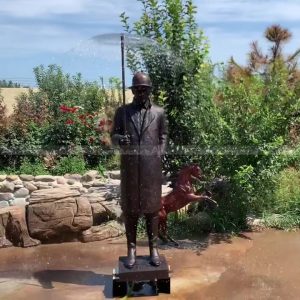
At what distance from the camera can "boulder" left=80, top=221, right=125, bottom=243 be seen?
667cm

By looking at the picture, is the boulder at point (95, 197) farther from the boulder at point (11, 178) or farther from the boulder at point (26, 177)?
the boulder at point (11, 178)

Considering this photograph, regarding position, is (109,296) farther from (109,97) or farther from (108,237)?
(109,97)

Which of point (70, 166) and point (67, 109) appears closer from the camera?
point (70, 166)

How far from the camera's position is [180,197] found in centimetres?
612

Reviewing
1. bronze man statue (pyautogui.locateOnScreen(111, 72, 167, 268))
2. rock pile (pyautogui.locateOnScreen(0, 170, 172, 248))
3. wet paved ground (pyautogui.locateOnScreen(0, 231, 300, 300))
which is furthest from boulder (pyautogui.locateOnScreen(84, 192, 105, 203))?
bronze man statue (pyautogui.locateOnScreen(111, 72, 167, 268))

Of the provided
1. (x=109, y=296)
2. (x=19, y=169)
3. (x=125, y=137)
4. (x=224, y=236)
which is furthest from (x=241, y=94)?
(x=19, y=169)

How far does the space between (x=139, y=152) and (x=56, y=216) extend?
2.39 metres

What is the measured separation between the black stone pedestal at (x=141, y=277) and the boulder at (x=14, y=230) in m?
2.12

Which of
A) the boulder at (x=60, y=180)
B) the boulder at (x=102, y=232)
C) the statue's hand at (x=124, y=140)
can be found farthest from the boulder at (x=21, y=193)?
the statue's hand at (x=124, y=140)

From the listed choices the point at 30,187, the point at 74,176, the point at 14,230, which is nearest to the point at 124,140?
the point at 14,230

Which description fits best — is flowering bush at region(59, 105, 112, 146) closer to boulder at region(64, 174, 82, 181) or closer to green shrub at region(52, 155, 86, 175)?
green shrub at region(52, 155, 86, 175)

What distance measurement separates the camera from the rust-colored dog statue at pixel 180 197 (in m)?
6.08

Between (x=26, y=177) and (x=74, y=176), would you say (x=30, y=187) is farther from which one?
(x=74, y=176)

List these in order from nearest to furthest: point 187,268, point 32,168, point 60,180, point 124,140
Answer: point 124,140, point 187,268, point 60,180, point 32,168
